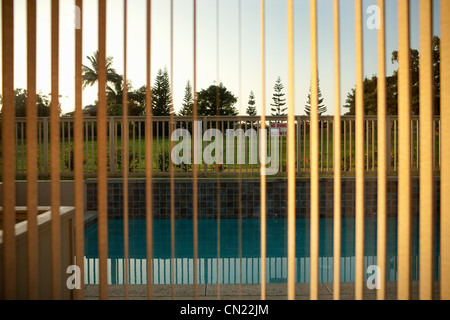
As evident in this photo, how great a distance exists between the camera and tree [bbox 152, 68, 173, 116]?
143cm

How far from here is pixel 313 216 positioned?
1272 mm

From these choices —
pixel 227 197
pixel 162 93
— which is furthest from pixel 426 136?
pixel 227 197

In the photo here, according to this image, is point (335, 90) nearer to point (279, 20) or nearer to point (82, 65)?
point (279, 20)

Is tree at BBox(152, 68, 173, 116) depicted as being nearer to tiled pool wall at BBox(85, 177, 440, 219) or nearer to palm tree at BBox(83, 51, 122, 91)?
palm tree at BBox(83, 51, 122, 91)

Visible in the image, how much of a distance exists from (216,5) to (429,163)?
106 cm

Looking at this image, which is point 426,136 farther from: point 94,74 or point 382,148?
point 94,74

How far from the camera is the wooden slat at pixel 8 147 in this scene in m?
1.27

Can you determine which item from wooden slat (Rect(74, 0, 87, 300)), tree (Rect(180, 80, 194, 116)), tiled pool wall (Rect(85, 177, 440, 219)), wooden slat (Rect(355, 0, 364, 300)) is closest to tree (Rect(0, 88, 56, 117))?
wooden slat (Rect(74, 0, 87, 300))

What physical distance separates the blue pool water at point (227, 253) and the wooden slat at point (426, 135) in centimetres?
7

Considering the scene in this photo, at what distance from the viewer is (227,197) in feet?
17.1

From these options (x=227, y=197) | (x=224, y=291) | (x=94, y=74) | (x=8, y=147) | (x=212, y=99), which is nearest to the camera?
(x=8, y=147)

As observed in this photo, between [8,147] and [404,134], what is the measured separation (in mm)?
1491

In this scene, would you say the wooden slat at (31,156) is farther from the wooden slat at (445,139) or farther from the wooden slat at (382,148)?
the wooden slat at (445,139)

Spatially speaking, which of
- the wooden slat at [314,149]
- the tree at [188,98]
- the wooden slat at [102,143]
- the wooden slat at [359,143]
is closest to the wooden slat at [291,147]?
the wooden slat at [314,149]
